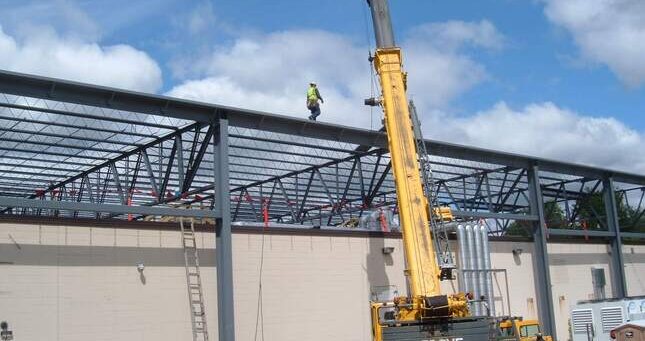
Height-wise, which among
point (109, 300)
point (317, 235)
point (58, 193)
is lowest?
point (109, 300)

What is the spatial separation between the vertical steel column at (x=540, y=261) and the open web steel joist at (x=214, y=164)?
47mm

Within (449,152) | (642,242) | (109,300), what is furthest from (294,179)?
(642,242)

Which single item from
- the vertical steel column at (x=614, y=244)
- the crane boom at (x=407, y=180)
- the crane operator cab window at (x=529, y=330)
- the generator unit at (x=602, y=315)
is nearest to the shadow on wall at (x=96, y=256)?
the crane boom at (x=407, y=180)

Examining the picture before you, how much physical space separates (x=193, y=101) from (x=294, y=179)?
13432 millimetres

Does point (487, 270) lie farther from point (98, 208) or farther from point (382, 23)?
point (98, 208)

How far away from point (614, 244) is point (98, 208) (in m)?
28.1

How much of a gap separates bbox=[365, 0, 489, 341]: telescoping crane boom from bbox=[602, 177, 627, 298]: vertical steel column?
20.6 metres

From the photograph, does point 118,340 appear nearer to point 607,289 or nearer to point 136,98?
point 136,98

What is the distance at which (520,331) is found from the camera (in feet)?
76.2

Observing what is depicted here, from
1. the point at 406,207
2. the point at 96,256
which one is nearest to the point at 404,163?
the point at 406,207

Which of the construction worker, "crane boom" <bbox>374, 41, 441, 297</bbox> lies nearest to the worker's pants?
the construction worker

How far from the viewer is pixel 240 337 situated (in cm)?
2133

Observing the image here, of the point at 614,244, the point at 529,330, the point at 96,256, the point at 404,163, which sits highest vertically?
the point at 404,163

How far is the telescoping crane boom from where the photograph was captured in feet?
54.3
